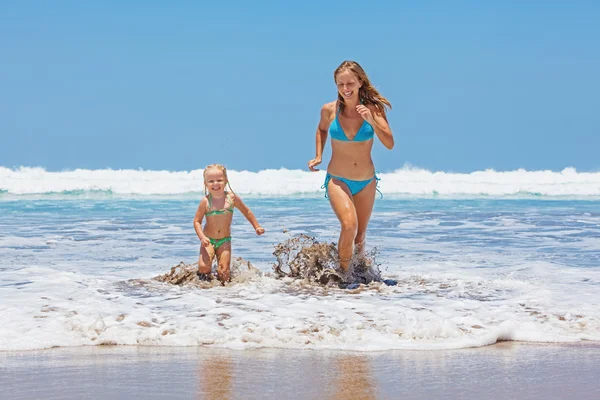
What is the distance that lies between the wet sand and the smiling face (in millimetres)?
2879

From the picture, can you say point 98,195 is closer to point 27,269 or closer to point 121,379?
point 27,269

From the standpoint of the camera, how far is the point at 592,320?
17.1ft

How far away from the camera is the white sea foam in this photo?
2819 cm

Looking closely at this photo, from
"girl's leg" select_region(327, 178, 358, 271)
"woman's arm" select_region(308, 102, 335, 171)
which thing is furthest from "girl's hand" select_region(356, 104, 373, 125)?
"girl's leg" select_region(327, 178, 358, 271)

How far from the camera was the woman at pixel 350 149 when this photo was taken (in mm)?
6734

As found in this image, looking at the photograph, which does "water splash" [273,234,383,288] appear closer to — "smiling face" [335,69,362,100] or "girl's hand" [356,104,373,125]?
"girl's hand" [356,104,373,125]

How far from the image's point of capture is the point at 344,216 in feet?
22.0

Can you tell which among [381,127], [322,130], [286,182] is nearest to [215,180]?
[322,130]

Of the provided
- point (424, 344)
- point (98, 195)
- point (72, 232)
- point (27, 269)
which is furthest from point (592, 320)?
point (98, 195)

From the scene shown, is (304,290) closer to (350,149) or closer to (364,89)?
(350,149)

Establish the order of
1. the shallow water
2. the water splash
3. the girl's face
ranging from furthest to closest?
the girl's face → the water splash → the shallow water

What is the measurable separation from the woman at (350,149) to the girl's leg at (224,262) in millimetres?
1047

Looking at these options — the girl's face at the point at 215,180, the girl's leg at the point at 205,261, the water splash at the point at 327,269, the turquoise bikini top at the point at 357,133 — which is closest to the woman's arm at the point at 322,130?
the turquoise bikini top at the point at 357,133

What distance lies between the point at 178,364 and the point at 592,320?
2877 mm
